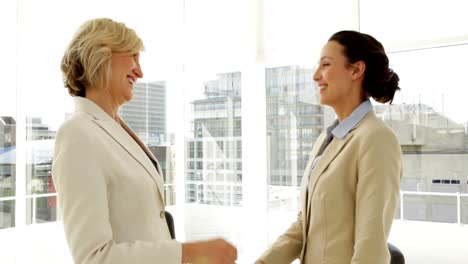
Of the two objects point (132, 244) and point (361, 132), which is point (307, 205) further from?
point (132, 244)

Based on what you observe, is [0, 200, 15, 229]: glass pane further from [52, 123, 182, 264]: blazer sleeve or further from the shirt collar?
the shirt collar

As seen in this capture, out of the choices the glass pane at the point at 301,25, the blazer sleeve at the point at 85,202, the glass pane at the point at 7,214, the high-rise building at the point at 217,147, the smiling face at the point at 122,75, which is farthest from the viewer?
the high-rise building at the point at 217,147

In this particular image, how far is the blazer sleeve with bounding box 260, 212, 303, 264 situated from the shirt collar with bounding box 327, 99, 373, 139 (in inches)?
17.4

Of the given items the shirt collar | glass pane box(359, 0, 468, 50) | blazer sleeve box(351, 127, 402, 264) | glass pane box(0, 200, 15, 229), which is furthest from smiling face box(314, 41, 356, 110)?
glass pane box(0, 200, 15, 229)

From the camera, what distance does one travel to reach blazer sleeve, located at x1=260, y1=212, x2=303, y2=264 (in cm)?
176

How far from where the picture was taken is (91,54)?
4.08 feet

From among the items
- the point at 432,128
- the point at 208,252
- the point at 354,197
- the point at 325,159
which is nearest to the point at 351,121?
the point at 325,159

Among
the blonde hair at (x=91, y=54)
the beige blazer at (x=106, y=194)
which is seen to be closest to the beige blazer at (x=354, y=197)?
the beige blazer at (x=106, y=194)

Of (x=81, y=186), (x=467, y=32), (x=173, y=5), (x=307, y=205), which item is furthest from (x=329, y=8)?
(x=81, y=186)

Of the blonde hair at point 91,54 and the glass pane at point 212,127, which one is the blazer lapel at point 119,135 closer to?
the blonde hair at point 91,54

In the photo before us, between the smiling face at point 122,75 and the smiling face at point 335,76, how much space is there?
29.0 inches

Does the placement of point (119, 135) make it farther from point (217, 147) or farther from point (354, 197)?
point (217, 147)

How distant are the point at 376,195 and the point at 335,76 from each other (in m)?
0.51

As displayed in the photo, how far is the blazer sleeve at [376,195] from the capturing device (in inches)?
54.7
